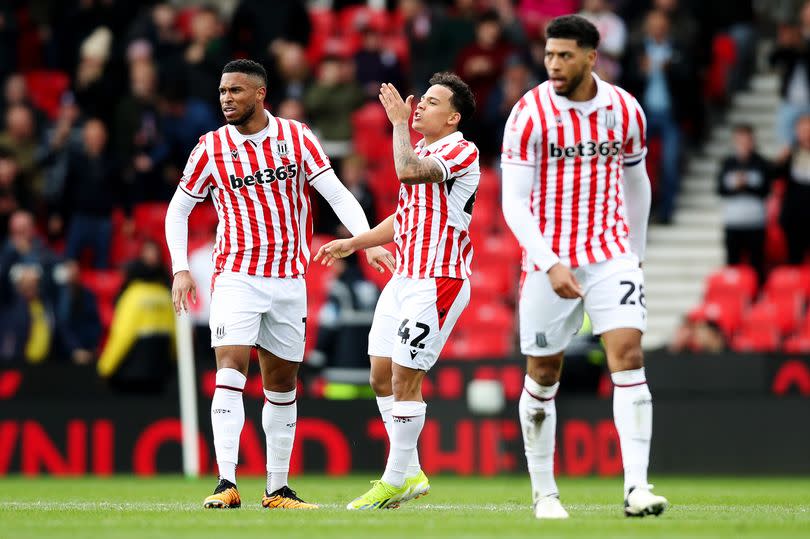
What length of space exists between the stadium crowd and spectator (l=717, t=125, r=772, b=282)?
13 centimetres

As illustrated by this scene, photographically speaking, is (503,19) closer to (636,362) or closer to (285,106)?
(285,106)

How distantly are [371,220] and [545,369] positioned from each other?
8753 mm

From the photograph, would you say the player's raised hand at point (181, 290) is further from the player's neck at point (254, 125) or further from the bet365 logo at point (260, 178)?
the player's neck at point (254, 125)

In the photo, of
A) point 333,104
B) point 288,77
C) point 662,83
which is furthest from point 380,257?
point 288,77

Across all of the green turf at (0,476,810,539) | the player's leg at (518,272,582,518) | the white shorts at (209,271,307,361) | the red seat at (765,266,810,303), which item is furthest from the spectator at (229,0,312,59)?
the player's leg at (518,272,582,518)

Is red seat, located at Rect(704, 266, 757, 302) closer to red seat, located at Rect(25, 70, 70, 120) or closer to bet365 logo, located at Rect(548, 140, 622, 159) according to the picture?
bet365 logo, located at Rect(548, 140, 622, 159)

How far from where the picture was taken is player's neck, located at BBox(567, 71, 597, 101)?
28.7ft

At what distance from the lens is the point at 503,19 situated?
774 inches

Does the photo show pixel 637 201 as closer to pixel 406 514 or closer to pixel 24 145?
pixel 406 514

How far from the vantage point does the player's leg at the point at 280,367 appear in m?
10.0

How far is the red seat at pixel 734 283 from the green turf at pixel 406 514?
3.89 metres

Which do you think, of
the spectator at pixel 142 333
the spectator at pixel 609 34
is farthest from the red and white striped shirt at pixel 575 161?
the spectator at pixel 609 34

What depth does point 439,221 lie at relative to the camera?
9586 millimetres

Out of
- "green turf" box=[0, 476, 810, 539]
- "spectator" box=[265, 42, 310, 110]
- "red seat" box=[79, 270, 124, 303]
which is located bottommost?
"green turf" box=[0, 476, 810, 539]
